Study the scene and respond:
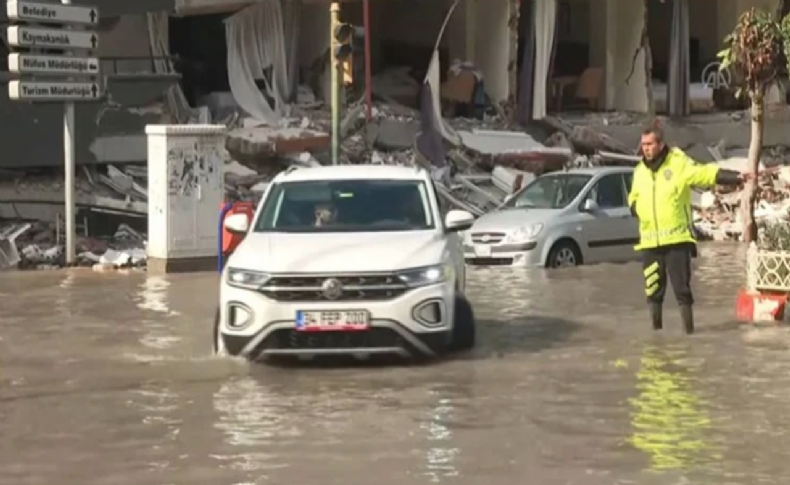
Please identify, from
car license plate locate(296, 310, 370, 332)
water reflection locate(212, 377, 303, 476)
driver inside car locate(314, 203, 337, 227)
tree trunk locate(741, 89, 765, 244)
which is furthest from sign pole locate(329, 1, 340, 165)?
water reflection locate(212, 377, 303, 476)

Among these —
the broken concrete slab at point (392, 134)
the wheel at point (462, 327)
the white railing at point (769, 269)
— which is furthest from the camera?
the broken concrete slab at point (392, 134)

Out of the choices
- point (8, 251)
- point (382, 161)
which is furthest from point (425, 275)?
point (382, 161)

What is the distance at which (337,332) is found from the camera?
38.7ft

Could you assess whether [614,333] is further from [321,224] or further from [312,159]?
[312,159]

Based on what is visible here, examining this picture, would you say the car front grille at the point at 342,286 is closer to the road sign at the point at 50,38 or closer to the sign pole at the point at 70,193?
the road sign at the point at 50,38

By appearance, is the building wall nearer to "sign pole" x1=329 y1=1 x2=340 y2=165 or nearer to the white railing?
"sign pole" x1=329 y1=1 x2=340 y2=165

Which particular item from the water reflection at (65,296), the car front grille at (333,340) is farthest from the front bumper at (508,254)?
the car front grille at (333,340)

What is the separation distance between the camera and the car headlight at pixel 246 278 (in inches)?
464

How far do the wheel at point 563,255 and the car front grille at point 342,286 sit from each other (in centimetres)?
908

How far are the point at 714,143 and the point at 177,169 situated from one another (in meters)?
16.6

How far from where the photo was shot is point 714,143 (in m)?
34.0

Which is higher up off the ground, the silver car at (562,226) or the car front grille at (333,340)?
the silver car at (562,226)

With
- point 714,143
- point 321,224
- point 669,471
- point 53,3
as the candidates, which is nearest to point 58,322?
point 321,224

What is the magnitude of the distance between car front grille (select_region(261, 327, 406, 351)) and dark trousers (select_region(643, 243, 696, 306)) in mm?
2766
